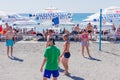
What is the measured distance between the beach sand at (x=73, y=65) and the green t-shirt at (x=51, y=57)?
6.32 ft

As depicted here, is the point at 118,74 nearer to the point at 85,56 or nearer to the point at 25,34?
the point at 85,56

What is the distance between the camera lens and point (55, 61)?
7789 millimetres

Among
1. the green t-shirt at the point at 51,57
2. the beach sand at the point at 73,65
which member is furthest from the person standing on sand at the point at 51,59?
the beach sand at the point at 73,65

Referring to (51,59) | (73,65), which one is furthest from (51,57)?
(73,65)

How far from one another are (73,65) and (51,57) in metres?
4.24

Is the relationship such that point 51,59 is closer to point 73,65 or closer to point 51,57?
point 51,57

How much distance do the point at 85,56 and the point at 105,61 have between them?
1.42 meters

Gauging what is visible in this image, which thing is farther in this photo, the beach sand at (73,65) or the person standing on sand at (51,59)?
the beach sand at (73,65)

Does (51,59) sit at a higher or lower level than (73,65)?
higher

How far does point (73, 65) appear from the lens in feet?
38.9

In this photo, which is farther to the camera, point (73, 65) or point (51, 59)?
point (73, 65)

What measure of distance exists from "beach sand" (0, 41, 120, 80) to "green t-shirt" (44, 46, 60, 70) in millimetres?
1927

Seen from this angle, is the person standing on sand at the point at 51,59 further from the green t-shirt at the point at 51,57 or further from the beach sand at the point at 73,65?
the beach sand at the point at 73,65

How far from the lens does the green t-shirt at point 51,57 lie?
301 inches
